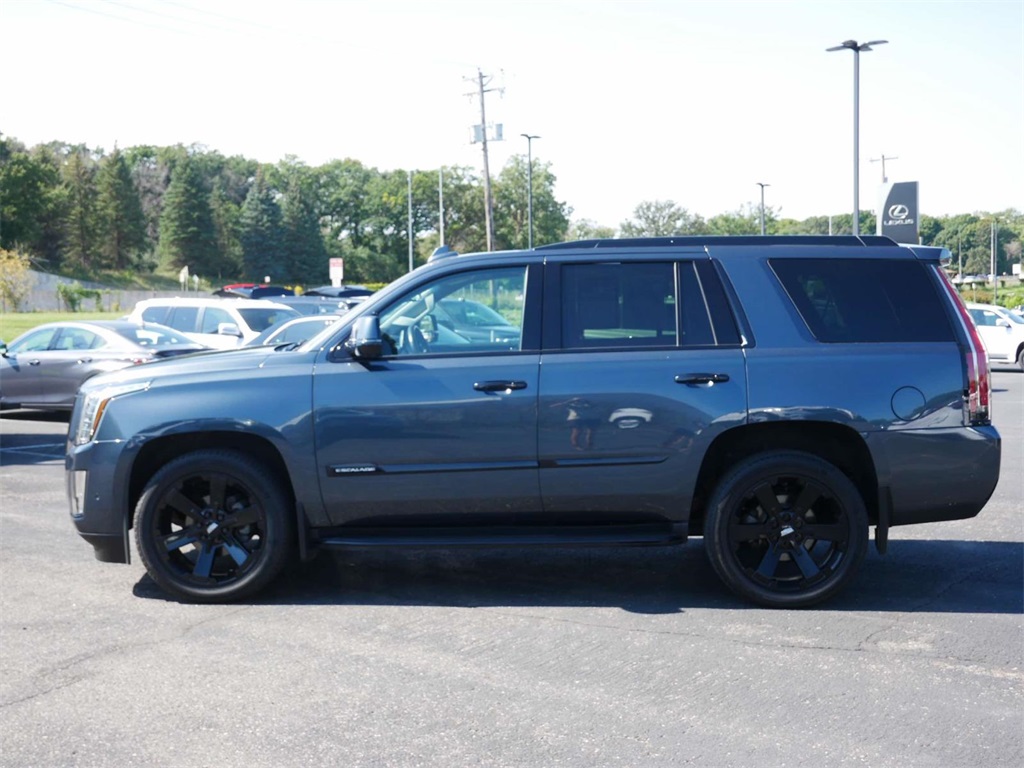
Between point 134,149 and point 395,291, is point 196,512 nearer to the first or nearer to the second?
point 395,291

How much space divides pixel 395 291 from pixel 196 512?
5.32 feet

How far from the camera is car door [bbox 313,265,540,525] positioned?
19.8 feet

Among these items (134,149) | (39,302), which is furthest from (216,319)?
(134,149)

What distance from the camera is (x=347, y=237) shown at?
130 m

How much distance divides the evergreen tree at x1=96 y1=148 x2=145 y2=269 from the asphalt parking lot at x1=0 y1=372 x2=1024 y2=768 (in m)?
115

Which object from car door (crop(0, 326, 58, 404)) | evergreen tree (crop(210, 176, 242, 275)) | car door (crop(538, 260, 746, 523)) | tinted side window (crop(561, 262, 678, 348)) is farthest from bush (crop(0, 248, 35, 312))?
evergreen tree (crop(210, 176, 242, 275))

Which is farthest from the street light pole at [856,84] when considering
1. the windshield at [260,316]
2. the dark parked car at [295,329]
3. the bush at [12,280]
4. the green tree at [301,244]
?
the green tree at [301,244]

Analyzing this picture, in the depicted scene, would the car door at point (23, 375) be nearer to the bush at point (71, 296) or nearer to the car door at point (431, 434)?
the car door at point (431, 434)

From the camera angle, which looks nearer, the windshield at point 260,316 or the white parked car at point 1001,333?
the windshield at point 260,316

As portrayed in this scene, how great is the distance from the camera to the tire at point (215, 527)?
20.3ft

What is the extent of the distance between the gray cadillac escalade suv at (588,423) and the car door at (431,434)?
12 mm

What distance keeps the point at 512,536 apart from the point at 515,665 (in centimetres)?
106

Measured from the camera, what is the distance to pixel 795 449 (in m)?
6.21

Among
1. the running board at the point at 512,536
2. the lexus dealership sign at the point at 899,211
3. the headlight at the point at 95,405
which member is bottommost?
the running board at the point at 512,536
